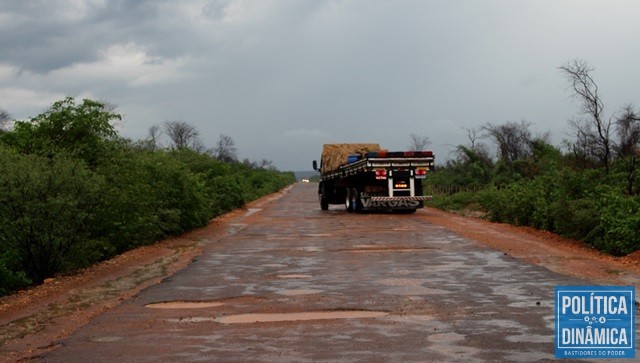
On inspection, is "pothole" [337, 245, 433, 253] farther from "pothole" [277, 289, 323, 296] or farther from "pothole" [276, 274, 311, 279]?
"pothole" [277, 289, 323, 296]

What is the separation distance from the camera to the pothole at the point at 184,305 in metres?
10.8

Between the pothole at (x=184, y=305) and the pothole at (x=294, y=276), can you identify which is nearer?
the pothole at (x=184, y=305)

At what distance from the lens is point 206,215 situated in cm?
2884

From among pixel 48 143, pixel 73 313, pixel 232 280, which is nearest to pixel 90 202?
pixel 232 280

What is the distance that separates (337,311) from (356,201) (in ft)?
79.2

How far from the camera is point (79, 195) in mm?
15586

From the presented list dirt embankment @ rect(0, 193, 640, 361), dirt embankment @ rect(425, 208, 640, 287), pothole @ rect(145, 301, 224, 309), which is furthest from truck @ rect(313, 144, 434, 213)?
pothole @ rect(145, 301, 224, 309)

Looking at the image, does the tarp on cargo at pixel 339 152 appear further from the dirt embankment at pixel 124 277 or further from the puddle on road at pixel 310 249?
the puddle on road at pixel 310 249

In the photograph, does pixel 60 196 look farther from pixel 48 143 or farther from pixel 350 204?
pixel 350 204

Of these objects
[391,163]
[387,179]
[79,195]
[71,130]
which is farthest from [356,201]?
[79,195]

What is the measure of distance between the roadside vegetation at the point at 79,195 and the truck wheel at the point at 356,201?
7286mm

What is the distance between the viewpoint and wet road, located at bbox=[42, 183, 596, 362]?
7.85 metres

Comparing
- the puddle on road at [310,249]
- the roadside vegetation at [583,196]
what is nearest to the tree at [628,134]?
the roadside vegetation at [583,196]

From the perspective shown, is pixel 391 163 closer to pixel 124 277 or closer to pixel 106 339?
pixel 124 277
